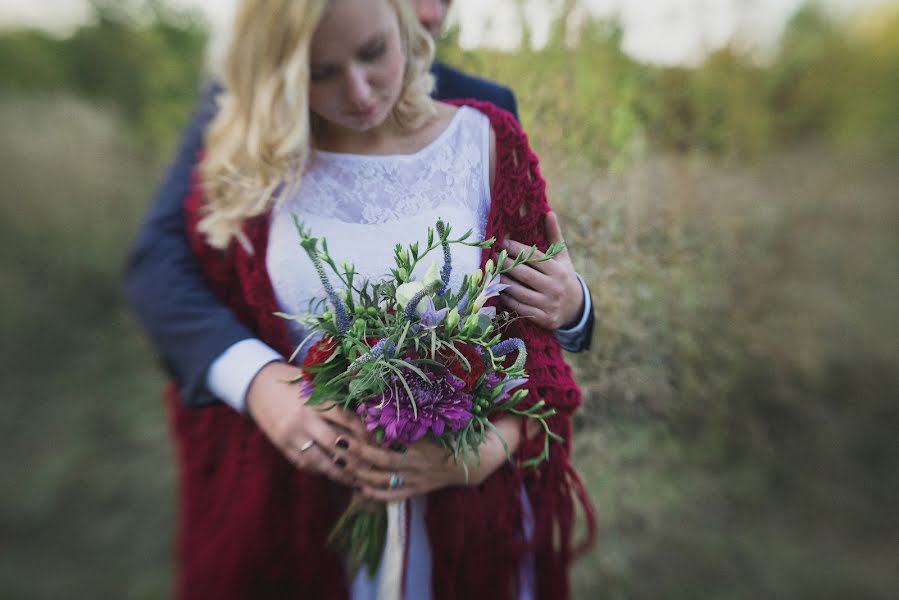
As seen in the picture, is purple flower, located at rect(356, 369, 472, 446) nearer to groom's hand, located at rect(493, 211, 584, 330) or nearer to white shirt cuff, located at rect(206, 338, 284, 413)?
groom's hand, located at rect(493, 211, 584, 330)

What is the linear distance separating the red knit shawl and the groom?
0.12 feet

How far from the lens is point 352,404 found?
906 millimetres

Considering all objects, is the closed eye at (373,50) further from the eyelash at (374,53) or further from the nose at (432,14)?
the nose at (432,14)

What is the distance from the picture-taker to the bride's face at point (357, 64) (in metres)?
0.87

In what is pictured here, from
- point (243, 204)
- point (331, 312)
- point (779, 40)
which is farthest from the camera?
point (779, 40)

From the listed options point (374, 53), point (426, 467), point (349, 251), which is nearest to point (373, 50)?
point (374, 53)

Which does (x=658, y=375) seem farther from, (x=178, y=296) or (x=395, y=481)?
(x=178, y=296)

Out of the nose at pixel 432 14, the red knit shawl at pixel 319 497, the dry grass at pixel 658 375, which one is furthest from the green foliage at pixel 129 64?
the nose at pixel 432 14

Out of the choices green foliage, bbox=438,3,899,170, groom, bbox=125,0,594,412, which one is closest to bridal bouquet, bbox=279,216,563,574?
groom, bbox=125,0,594,412

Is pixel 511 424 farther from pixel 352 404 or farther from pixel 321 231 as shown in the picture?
pixel 321 231

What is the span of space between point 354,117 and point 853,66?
278cm

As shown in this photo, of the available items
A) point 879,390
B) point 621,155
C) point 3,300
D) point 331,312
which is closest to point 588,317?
point 621,155

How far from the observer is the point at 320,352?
2.80 feet

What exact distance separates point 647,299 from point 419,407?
65 centimetres
